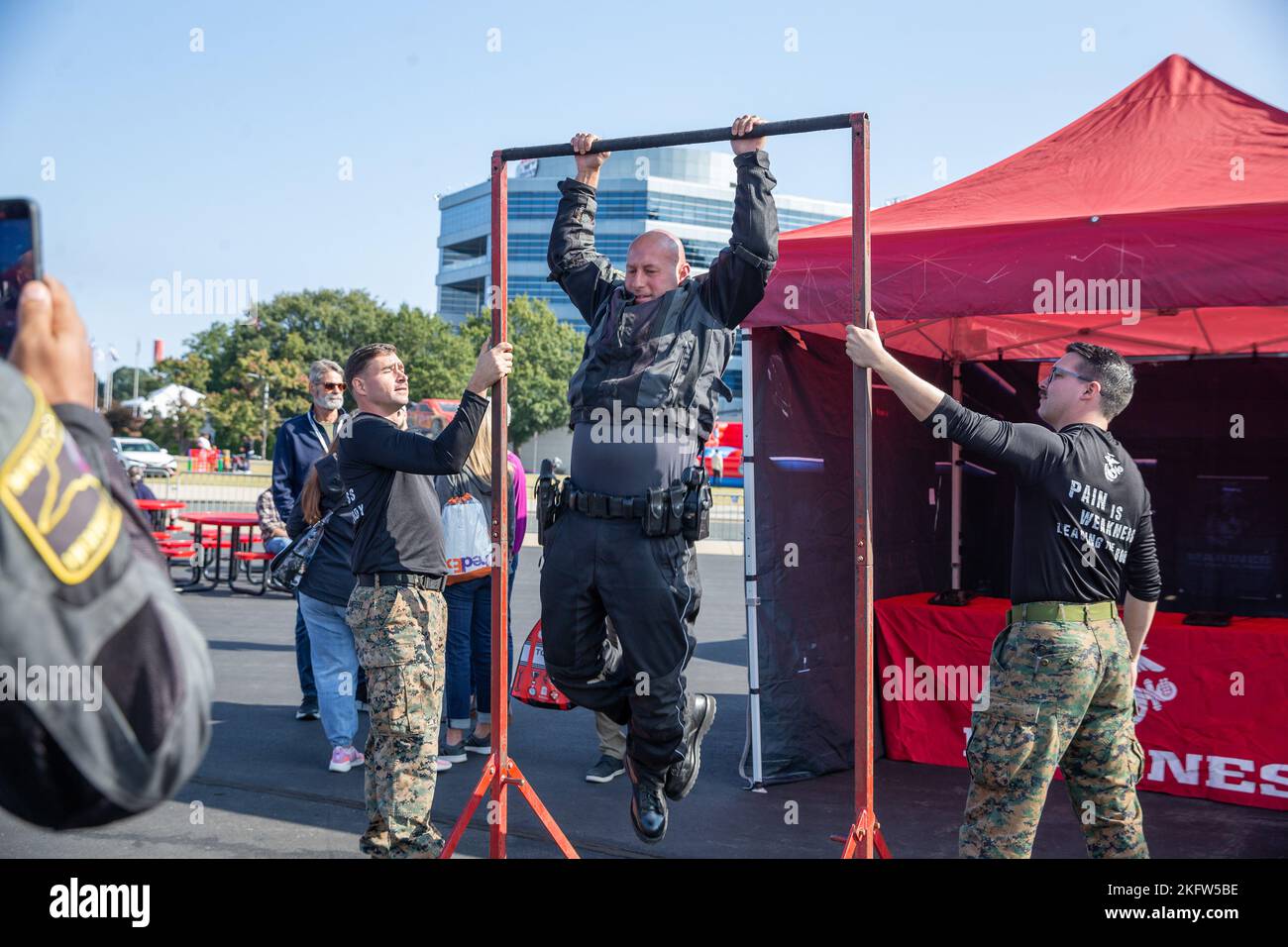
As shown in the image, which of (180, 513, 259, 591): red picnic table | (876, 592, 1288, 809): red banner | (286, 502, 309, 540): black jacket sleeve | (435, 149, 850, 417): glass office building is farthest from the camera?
(435, 149, 850, 417): glass office building

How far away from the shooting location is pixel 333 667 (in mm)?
6047

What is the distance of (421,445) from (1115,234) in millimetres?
3337

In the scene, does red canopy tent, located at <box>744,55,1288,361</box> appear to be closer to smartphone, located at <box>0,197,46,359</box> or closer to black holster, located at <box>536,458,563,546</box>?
black holster, located at <box>536,458,563,546</box>

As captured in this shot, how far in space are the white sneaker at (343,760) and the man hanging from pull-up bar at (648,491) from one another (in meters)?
2.61

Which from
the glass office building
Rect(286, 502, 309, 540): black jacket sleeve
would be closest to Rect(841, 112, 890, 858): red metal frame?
Rect(286, 502, 309, 540): black jacket sleeve

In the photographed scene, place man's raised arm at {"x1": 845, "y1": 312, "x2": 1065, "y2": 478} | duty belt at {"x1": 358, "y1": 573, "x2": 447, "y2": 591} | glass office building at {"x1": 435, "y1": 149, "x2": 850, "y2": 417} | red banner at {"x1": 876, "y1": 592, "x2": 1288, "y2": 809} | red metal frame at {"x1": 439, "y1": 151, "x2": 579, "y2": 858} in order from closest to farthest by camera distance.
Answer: man's raised arm at {"x1": 845, "y1": 312, "x2": 1065, "y2": 478}
red metal frame at {"x1": 439, "y1": 151, "x2": 579, "y2": 858}
duty belt at {"x1": 358, "y1": 573, "x2": 447, "y2": 591}
red banner at {"x1": 876, "y1": 592, "x2": 1288, "y2": 809}
glass office building at {"x1": 435, "y1": 149, "x2": 850, "y2": 417}

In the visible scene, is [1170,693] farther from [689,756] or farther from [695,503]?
[695,503]

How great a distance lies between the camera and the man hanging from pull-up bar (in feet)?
12.1

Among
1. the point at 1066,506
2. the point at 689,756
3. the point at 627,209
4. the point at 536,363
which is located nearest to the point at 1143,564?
the point at 1066,506

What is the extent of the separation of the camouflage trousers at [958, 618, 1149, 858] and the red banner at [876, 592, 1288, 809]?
2.08 metres

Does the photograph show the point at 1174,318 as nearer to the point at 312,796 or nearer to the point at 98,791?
the point at 312,796

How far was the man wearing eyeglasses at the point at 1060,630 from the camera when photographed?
362 cm

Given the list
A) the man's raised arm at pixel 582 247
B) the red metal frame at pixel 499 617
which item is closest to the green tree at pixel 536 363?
the red metal frame at pixel 499 617

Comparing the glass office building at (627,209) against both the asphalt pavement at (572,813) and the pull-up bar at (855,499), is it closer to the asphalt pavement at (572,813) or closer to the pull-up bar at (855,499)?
the asphalt pavement at (572,813)
